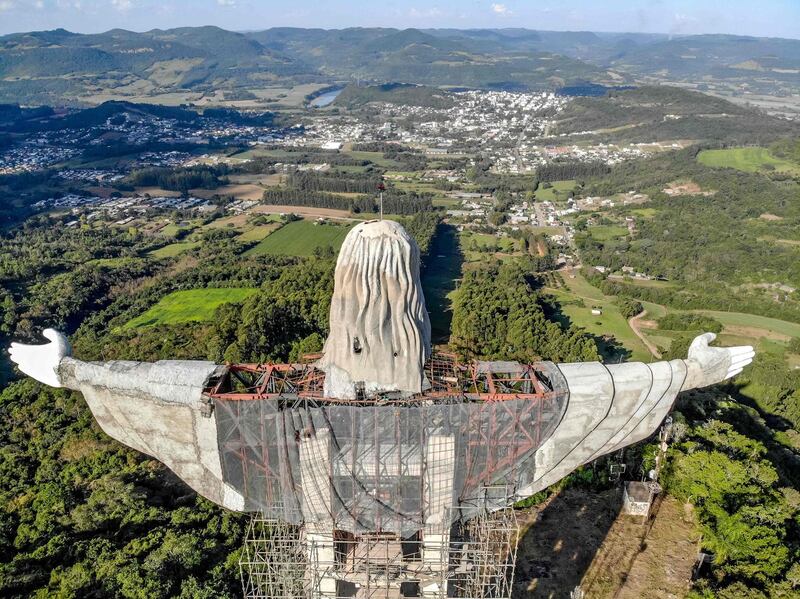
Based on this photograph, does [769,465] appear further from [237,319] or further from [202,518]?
[237,319]

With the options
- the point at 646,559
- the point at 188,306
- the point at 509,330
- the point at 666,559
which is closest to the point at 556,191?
the point at 509,330

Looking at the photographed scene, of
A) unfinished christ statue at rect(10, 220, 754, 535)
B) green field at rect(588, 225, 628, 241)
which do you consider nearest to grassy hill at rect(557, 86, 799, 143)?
green field at rect(588, 225, 628, 241)

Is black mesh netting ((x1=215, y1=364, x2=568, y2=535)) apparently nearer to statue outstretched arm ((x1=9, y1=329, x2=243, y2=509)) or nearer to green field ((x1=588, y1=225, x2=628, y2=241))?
statue outstretched arm ((x1=9, y1=329, x2=243, y2=509))

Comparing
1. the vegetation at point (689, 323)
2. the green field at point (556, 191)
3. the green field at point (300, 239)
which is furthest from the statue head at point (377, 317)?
the green field at point (556, 191)

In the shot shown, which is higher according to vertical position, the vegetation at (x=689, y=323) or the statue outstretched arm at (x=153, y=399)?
the statue outstretched arm at (x=153, y=399)

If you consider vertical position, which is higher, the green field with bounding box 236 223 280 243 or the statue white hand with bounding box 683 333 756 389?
the statue white hand with bounding box 683 333 756 389

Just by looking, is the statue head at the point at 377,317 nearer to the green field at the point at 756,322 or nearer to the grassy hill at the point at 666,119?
the green field at the point at 756,322
